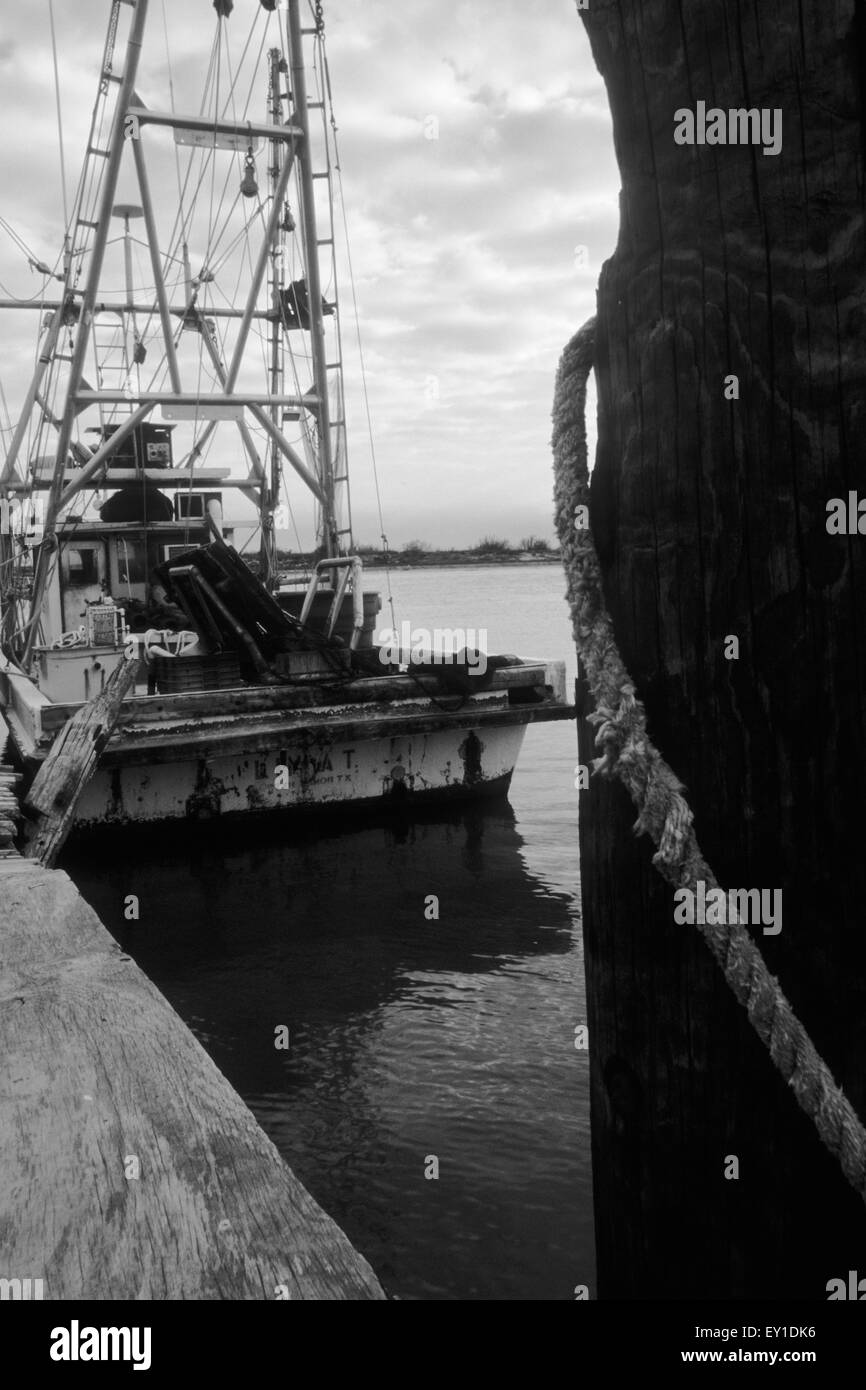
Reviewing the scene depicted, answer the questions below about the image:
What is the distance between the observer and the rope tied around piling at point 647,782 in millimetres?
1535

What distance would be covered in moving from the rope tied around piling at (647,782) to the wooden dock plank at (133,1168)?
0.79 meters

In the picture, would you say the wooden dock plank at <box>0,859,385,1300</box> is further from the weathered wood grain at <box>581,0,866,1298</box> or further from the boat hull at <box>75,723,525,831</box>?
the boat hull at <box>75,723,525,831</box>

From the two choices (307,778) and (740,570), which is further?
(307,778)

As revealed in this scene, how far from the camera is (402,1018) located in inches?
281

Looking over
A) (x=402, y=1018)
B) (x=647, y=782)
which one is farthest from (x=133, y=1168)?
(x=402, y=1018)

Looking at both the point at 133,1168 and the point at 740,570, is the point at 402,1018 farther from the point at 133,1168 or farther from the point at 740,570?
the point at 740,570

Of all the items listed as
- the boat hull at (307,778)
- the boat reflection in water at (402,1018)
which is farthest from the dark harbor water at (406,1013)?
the boat hull at (307,778)

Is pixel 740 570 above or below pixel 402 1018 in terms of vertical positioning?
above

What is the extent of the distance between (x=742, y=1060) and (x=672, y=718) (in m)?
0.52

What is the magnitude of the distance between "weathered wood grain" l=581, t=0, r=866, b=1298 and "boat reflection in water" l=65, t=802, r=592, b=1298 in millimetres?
3148

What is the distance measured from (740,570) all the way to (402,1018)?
6.06 metres

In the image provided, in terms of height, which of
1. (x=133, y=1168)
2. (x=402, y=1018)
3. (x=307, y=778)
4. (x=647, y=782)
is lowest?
(x=402, y=1018)

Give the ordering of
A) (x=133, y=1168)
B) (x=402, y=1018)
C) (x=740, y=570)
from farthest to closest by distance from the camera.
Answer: (x=402, y=1018), (x=133, y=1168), (x=740, y=570)
